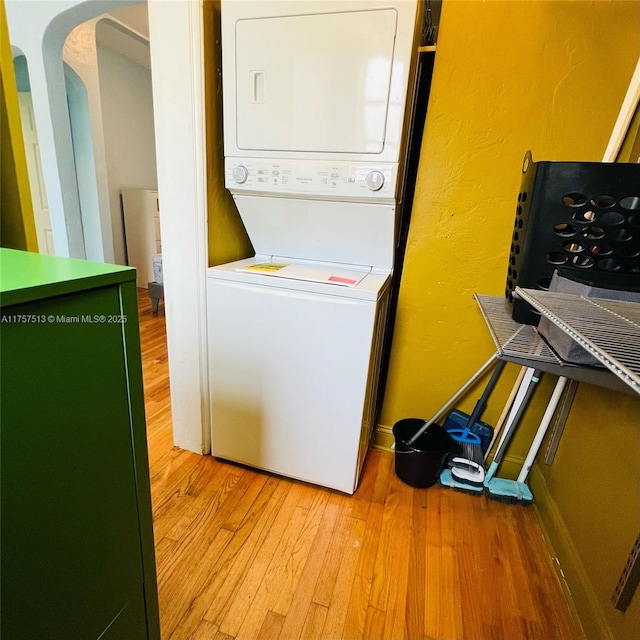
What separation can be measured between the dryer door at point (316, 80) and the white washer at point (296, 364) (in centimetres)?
50

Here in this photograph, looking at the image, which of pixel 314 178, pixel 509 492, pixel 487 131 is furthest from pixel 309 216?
pixel 509 492

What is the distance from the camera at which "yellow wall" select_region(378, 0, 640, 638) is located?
1006mm

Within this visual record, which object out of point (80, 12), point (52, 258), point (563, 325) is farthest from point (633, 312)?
point (80, 12)

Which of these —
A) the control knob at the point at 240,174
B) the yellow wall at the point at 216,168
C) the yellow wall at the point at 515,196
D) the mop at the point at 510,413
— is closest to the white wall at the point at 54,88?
the yellow wall at the point at 216,168

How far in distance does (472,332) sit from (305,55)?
Result: 1.24 metres

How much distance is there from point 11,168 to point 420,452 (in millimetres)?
1555

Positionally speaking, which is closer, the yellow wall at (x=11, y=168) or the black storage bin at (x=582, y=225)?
the yellow wall at (x=11, y=168)

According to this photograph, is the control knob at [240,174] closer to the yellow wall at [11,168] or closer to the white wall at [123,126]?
the yellow wall at [11,168]

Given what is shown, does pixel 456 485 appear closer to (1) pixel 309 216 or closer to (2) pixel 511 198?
(2) pixel 511 198

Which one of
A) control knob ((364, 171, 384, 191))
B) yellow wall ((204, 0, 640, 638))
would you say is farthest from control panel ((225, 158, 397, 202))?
yellow wall ((204, 0, 640, 638))

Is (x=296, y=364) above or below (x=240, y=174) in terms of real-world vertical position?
below

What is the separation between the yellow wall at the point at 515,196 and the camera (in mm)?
1006

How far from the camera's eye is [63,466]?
1.70 feet

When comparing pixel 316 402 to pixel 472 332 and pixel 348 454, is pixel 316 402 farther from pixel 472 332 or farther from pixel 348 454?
pixel 472 332
